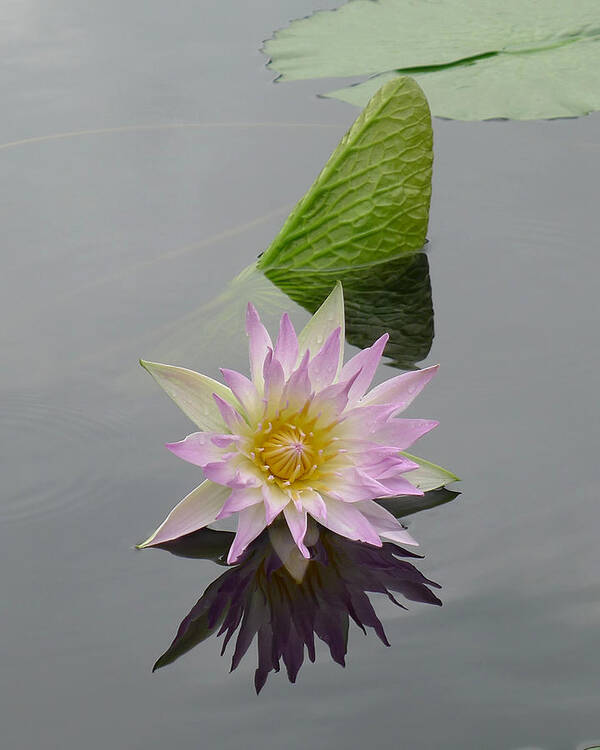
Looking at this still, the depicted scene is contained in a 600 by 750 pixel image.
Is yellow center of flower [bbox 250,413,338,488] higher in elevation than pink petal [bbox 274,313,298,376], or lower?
lower

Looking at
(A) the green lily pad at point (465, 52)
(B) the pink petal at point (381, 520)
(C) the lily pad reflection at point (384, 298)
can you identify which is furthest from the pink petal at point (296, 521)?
(A) the green lily pad at point (465, 52)

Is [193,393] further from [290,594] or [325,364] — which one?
[290,594]

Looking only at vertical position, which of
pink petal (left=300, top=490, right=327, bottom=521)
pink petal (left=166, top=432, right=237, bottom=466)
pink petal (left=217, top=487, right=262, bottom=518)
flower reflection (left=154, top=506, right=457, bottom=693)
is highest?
pink petal (left=166, top=432, right=237, bottom=466)

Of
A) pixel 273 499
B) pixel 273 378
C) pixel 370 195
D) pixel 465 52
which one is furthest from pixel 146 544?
pixel 465 52

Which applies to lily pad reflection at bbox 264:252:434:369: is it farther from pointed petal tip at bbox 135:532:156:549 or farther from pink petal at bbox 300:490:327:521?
pointed petal tip at bbox 135:532:156:549

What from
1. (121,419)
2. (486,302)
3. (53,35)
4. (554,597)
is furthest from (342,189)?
(53,35)

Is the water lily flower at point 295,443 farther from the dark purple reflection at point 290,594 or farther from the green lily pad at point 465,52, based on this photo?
the green lily pad at point 465,52

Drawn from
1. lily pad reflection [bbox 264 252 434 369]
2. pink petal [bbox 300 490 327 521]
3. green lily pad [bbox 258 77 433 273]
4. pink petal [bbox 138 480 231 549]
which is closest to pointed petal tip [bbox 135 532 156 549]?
pink petal [bbox 138 480 231 549]

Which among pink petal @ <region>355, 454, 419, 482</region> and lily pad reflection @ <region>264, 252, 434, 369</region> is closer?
pink petal @ <region>355, 454, 419, 482</region>
